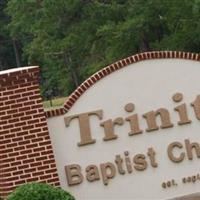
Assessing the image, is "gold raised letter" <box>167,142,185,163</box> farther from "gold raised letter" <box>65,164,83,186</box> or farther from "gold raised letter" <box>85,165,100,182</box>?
"gold raised letter" <box>65,164,83,186</box>

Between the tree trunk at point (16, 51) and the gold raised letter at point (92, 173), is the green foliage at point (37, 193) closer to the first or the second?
the gold raised letter at point (92, 173)

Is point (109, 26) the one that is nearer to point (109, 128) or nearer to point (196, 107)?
point (196, 107)

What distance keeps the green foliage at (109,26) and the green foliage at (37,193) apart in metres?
20.7

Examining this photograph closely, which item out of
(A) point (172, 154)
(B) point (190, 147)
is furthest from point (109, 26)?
(A) point (172, 154)

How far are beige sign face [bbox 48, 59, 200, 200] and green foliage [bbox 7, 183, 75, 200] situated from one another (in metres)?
1.60

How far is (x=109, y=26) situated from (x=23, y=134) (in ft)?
78.6

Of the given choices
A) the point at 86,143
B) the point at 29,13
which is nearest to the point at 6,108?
the point at 86,143

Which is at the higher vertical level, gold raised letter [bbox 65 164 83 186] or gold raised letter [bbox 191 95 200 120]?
gold raised letter [bbox 191 95 200 120]

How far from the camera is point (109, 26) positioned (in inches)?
1411

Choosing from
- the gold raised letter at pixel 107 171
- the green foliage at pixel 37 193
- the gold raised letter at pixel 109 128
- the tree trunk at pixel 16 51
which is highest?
the tree trunk at pixel 16 51

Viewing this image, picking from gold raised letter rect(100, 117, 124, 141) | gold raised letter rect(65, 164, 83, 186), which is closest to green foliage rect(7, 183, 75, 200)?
gold raised letter rect(65, 164, 83, 186)

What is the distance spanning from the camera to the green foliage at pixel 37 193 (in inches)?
422

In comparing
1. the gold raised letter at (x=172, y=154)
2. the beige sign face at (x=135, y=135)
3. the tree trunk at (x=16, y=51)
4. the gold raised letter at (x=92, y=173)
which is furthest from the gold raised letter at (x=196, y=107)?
the tree trunk at (x=16, y=51)

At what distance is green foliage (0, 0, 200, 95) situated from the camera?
113 feet
